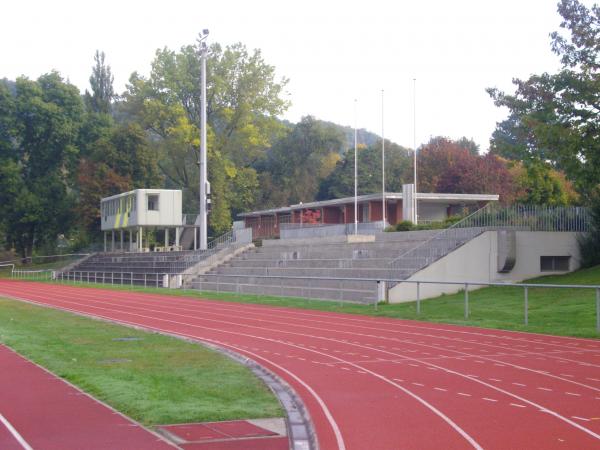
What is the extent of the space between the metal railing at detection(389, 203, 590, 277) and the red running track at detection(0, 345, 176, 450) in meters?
21.9

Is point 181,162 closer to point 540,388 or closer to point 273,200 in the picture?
point 273,200

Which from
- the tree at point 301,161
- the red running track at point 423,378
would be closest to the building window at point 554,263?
the red running track at point 423,378

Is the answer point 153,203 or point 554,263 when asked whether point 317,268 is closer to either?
point 554,263

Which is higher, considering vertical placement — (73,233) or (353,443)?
(73,233)

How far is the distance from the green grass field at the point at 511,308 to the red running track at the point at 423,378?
1.27 m

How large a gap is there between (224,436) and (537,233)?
26309 millimetres

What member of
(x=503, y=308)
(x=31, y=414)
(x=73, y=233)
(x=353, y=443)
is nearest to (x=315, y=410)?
(x=353, y=443)

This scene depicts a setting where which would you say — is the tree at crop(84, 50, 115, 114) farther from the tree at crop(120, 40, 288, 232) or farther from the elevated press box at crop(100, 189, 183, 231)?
the elevated press box at crop(100, 189, 183, 231)

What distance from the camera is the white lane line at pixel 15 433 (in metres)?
8.13

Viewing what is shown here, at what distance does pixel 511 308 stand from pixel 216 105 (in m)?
52.2

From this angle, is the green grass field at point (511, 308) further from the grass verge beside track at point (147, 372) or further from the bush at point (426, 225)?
the grass verge beside track at point (147, 372)

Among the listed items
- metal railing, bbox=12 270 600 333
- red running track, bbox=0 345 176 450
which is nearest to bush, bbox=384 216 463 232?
metal railing, bbox=12 270 600 333

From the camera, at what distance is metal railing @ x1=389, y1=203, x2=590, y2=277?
32.3 meters

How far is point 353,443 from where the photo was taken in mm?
8383
